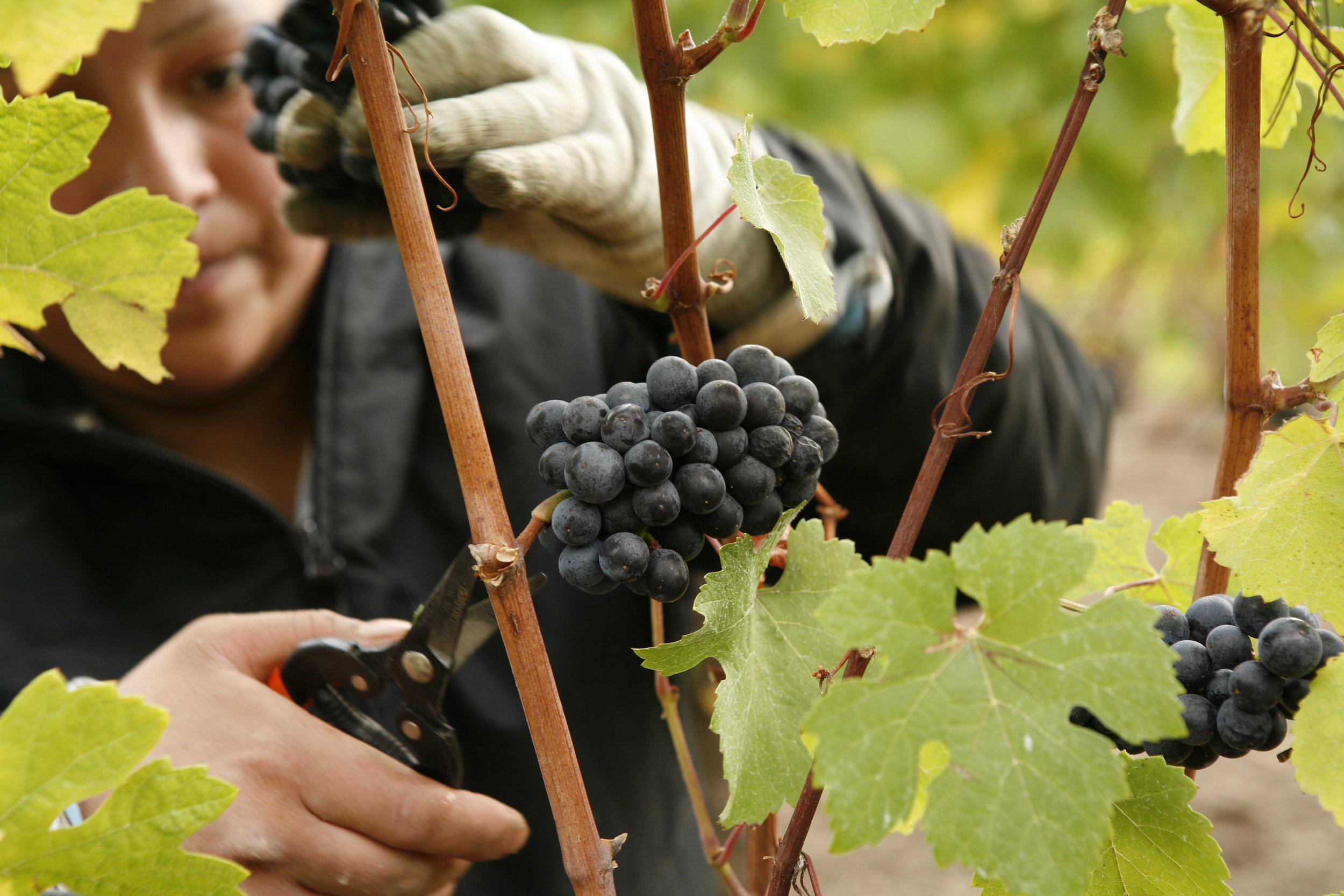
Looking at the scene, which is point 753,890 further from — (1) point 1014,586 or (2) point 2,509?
(2) point 2,509

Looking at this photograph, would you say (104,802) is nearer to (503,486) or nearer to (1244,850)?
(503,486)

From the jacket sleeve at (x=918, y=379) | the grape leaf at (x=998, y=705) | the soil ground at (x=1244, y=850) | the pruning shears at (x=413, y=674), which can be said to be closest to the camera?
the grape leaf at (x=998, y=705)

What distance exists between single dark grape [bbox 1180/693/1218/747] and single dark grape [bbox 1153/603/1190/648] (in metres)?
0.03

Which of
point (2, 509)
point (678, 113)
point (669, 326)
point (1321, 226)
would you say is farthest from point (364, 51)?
point (1321, 226)

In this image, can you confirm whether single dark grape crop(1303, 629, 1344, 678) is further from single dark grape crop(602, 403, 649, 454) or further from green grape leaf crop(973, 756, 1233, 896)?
single dark grape crop(602, 403, 649, 454)

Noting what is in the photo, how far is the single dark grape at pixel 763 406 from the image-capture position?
18.3 inches

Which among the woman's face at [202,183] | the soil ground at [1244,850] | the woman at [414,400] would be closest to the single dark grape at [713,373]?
the woman at [414,400]

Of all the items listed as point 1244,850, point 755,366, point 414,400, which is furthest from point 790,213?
point 1244,850

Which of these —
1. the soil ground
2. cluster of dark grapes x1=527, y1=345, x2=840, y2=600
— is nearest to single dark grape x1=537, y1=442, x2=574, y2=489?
cluster of dark grapes x1=527, y1=345, x2=840, y2=600

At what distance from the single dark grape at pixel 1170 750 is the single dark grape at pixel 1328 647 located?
6 centimetres

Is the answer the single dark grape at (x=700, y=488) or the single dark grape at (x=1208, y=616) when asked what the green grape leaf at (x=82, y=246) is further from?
the single dark grape at (x=1208, y=616)

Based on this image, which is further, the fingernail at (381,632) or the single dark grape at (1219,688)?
the fingernail at (381,632)

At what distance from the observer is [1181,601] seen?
0.61 meters

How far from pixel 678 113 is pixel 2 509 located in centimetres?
128
